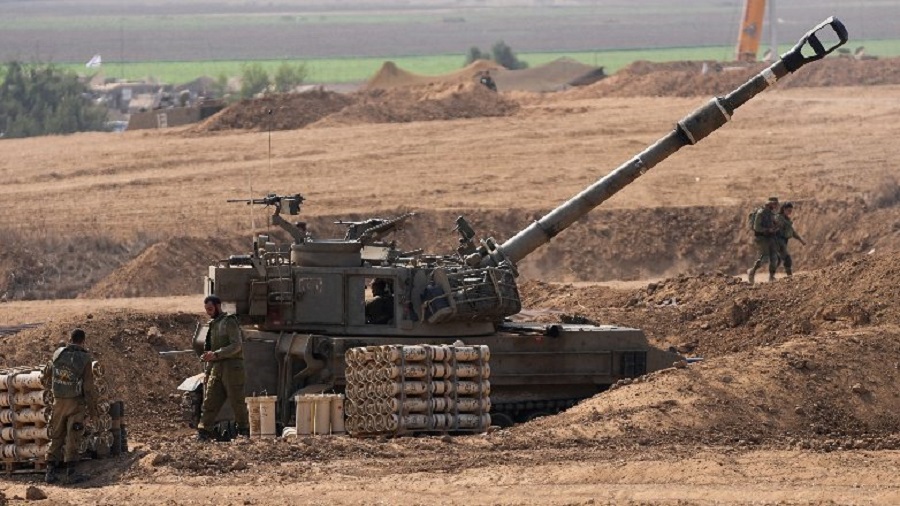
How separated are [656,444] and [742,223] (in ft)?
62.4

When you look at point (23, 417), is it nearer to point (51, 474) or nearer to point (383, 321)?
point (51, 474)

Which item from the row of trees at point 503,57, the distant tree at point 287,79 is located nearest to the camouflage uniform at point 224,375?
the distant tree at point 287,79

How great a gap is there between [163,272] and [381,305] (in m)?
12.0

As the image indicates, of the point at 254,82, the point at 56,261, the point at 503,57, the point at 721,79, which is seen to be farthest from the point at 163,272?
the point at 503,57

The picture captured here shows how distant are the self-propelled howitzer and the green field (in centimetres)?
5913

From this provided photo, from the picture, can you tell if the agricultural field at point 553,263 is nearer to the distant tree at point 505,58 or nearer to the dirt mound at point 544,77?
the dirt mound at point 544,77

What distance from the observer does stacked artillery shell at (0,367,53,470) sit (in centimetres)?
1886

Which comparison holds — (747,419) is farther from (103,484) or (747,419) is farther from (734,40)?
(734,40)

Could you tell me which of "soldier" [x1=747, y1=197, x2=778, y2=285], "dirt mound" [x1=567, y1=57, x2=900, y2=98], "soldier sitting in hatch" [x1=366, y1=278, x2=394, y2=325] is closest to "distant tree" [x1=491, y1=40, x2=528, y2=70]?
"dirt mound" [x1=567, y1=57, x2=900, y2=98]

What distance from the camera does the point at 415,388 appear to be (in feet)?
64.1

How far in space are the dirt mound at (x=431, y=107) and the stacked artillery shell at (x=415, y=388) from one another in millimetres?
29014

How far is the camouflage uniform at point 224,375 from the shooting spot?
19953 millimetres

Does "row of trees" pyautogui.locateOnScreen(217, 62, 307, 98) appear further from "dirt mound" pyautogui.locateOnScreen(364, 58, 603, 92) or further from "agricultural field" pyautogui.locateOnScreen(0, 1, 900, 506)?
"agricultural field" pyautogui.locateOnScreen(0, 1, 900, 506)

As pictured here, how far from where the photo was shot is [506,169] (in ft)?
139
